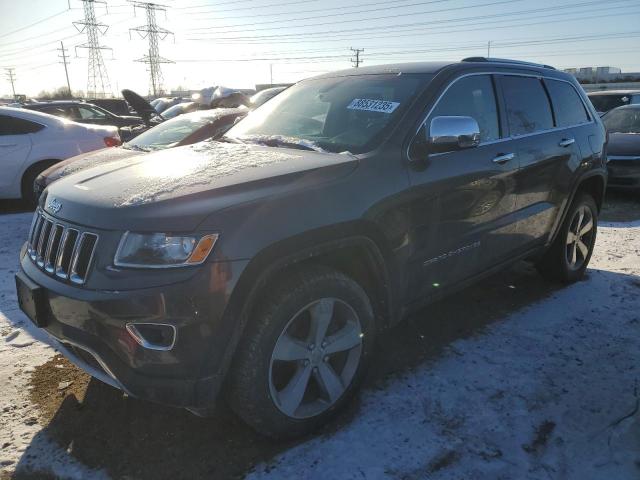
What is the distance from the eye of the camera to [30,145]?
8.08 m

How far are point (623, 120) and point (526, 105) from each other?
7608 mm

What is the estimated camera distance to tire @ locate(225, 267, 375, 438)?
2.36 m

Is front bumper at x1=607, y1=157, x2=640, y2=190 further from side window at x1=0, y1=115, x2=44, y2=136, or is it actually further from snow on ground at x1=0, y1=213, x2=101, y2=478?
side window at x1=0, y1=115, x2=44, y2=136

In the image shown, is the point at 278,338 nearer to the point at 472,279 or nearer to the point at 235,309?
the point at 235,309

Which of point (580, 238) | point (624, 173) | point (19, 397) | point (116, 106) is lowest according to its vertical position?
point (19, 397)

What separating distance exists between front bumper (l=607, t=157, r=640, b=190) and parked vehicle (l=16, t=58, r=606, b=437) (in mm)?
5969

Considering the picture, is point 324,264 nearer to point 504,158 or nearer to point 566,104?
point 504,158

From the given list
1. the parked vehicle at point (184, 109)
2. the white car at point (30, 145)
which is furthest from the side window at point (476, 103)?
the parked vehicle at point (184, 109)

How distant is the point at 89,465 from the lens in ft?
8.24

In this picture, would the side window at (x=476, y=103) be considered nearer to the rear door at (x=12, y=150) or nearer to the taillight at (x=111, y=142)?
the taillight at (x=111, y=142)

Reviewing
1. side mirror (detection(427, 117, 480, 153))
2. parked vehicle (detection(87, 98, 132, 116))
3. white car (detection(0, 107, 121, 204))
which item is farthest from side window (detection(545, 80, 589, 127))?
parked vehicle (detection(87, 98, 132, 116))

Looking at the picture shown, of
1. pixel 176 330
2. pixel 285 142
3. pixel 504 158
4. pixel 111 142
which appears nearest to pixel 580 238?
pixel 504 158

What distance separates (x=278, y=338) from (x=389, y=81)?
1903 millimetres

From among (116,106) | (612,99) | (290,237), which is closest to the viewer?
(290,237)
